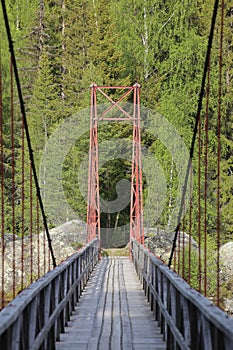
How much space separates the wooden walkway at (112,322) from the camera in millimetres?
6152

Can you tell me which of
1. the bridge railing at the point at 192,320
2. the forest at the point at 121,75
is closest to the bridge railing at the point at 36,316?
the bridge railing at the point at 192,320

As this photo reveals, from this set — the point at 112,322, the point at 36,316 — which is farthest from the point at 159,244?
the point at 36,316

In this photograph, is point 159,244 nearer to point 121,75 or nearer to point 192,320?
point 121,75

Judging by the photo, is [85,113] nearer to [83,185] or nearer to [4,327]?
[83,185]

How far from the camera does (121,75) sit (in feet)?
111

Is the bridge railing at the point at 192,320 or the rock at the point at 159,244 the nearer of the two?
the bridge railing at the point at 192,320

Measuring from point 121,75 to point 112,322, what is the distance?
26999 millimetres

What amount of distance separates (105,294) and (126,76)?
23.8 meters

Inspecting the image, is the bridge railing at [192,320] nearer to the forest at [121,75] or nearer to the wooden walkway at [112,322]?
the wooden walkway at [112,322]

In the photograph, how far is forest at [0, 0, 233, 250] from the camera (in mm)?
27984

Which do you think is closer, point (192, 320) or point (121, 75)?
point (192, 320)

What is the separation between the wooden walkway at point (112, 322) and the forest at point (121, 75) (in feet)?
52.2

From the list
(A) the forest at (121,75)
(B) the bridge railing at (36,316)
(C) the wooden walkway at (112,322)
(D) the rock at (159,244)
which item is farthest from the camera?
(A) the forest at (121,75)

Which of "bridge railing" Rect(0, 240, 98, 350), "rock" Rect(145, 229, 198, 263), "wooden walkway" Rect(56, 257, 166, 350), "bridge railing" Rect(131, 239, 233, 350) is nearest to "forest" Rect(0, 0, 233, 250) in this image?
"rock" Rect(145, 229, 198, 263)
